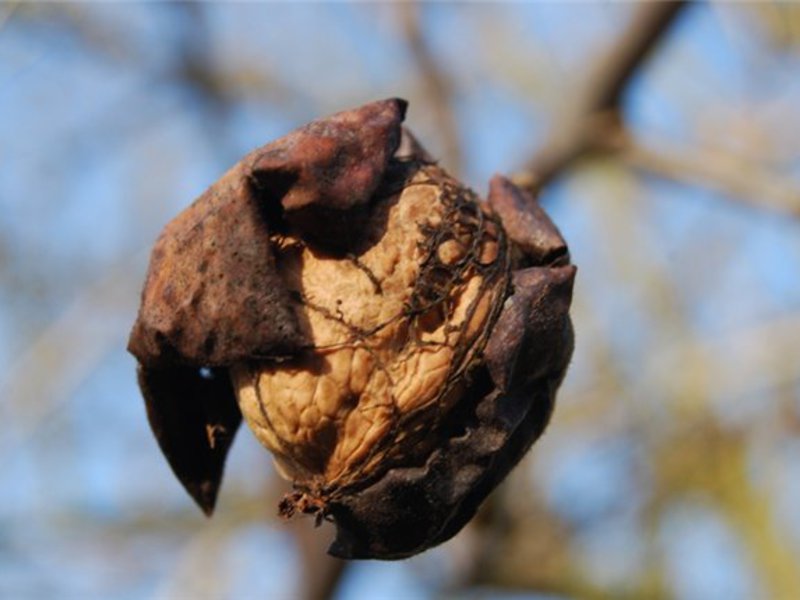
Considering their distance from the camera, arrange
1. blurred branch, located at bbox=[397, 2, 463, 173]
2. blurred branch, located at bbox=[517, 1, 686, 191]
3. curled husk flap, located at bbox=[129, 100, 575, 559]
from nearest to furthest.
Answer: curled husk flap, located at bbox=[129, 100, 575, 559] < blurred branch, located at bbox=[517, 1, 686, 191] < blurred branch, located at bbox=[397, 2, 463, 173]

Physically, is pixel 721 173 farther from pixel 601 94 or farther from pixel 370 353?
pixel 370 353

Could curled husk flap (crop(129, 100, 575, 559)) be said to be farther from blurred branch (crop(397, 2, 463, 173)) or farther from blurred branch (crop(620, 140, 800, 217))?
blurred branch (crop(397, 2, 463, 173))

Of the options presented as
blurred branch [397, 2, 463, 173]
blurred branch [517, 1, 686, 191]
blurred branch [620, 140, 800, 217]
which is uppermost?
blurred branch [397, 2, 463, 173]

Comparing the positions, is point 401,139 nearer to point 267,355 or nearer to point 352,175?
point 352,175

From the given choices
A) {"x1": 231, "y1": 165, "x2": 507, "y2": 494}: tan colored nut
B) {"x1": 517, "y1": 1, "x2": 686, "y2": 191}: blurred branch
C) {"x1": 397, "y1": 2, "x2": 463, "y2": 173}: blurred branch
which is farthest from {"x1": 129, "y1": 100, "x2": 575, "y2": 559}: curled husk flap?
{"x1": 397, "y1": 2, "x2": 463, "y2": 173}: blurred branch

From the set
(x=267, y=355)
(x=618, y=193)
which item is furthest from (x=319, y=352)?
(x=618, y=193)

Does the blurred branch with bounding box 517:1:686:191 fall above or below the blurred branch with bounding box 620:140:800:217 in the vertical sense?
above

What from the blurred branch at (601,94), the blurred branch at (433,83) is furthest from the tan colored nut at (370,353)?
the blurred branch at (433,83)
